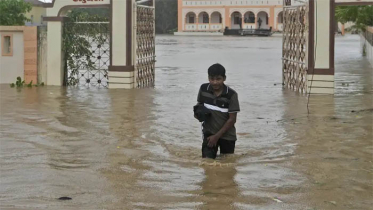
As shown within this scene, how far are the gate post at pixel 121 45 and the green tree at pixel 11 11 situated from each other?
9.55m

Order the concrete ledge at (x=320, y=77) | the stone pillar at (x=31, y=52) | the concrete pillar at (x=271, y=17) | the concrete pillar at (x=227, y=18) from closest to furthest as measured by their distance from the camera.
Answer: the concrete ledge at (x=320, y=77) < the stone pillar at (x=31, y=52) < the concrete pillar at (x=271, y=17) < the concrete pillar at (x=227, y=18)

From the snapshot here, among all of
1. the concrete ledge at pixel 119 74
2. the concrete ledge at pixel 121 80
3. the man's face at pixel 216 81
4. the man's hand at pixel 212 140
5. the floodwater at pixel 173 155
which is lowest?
the floodwater at pixel 173 155

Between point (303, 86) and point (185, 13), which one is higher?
point (185, 13)

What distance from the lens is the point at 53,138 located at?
32.3ft

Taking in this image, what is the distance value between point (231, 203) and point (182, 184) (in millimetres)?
878

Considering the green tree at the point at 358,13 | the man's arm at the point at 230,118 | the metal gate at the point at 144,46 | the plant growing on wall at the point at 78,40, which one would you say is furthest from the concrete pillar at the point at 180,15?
the man's arm at the point at 230,118

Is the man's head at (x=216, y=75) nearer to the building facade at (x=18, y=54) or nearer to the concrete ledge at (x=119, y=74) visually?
the concrete ledge at (x=119, y=74)

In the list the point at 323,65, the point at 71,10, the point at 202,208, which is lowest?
the point at 202,208

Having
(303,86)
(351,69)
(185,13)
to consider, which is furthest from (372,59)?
(185,13)

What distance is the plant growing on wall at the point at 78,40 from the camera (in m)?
18.1

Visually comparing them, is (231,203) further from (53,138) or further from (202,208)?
(53,138)

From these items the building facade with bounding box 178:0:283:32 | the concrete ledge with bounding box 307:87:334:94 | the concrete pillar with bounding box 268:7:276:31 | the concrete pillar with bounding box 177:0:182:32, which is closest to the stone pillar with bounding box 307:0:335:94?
the concrete ledge with bounding box 307:87:334:94

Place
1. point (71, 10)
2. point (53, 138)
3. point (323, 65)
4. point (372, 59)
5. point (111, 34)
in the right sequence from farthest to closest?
1. point (372, 59)
2. point (71, 10)
3. point (111, 34)
4. point (323, 65)
5. point (53, 138)

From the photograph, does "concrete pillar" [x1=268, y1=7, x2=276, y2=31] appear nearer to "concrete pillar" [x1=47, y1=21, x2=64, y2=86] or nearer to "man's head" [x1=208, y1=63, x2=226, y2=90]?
"concrete pillar" [x1=47, y1=21, x2=64, y2=86]
